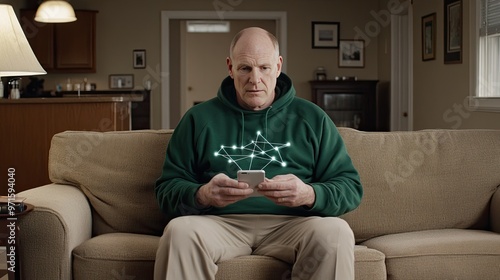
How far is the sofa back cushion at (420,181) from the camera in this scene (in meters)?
2.84

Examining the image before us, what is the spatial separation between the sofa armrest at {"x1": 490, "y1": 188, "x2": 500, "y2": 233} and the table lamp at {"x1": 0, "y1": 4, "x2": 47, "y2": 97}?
182cm

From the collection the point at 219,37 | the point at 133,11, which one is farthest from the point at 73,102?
the point at 219,37

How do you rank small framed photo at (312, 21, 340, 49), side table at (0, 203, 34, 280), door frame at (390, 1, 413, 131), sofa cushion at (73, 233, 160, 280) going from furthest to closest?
small framed photo at (312, 21, 340, 49) < door frame at (390, 1, 413, 131) < sofa cushion at (73, 233, 160, 280) < side table at (0, 203, 34, 280)

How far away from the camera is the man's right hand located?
87.8 inches

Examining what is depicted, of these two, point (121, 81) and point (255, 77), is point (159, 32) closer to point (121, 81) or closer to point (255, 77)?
point (121, 81)

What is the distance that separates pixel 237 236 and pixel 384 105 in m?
7.37

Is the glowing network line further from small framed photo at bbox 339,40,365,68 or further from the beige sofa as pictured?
small framed photo at bbox 339,40,365,68

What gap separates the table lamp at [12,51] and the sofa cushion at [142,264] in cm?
68

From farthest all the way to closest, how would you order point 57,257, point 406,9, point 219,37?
point 219,37 → point 406,9 → point 57,257

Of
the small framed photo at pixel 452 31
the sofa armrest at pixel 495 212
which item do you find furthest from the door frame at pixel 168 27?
the sofa armrest at pixel 495 212

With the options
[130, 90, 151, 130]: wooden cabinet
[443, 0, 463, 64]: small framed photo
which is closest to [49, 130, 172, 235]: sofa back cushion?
[443, 0, 463, 64]: small framed photo

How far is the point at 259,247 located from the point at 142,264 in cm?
39

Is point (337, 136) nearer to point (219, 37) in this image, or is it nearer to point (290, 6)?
point (290, 6)

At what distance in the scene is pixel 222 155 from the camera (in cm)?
256
